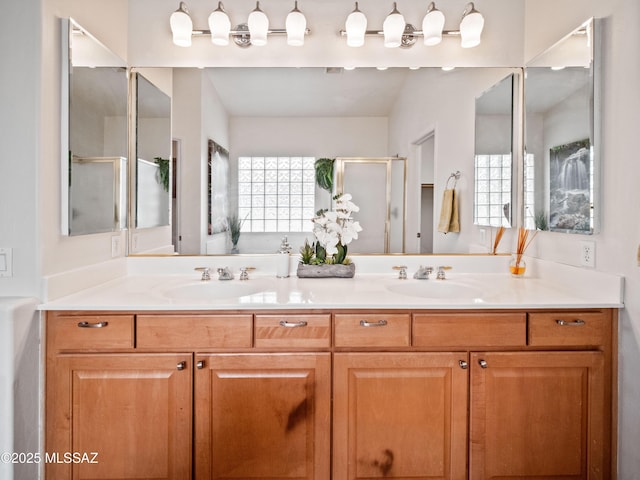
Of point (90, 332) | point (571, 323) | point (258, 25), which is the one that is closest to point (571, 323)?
point (571, 323)

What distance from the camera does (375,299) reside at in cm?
154

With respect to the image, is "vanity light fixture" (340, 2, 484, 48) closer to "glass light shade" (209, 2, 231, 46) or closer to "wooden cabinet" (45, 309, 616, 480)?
"glass light shade" (209, 2, 231, 46)

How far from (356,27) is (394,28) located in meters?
0.19

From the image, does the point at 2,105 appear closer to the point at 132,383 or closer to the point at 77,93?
the point at 77,93

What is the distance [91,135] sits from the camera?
1713mm

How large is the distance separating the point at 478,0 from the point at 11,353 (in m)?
2.58

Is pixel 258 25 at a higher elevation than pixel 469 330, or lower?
higher

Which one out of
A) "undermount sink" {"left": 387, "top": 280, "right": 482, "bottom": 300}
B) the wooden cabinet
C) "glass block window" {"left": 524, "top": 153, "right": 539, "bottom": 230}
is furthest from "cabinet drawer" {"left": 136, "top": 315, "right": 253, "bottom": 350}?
"glass block window" {"left": 524, "top": 153, "right": 539, "bottom": 230}

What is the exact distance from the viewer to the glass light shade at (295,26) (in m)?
1.99

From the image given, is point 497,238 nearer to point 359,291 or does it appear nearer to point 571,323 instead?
point 571,323

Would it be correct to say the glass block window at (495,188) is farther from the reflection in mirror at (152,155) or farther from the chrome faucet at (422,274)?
the reflection in mirror at (152,155)

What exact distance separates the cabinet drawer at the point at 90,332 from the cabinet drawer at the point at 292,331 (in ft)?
1.54

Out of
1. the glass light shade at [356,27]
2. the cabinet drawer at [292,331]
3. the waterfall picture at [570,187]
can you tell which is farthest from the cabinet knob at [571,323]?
the glass light shade at [356,27]

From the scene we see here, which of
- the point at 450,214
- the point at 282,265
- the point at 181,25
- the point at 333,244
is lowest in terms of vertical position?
the point at 282,265
